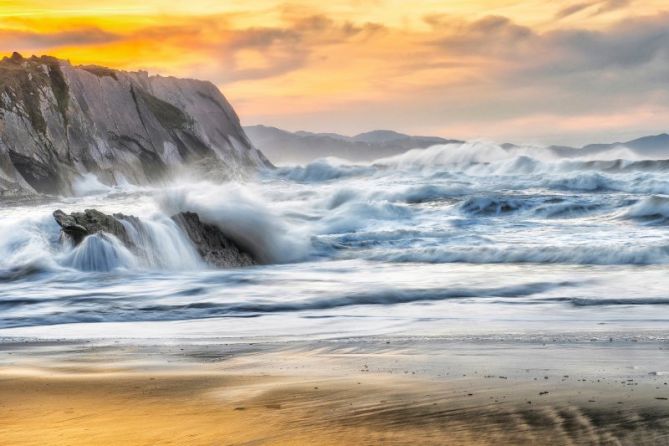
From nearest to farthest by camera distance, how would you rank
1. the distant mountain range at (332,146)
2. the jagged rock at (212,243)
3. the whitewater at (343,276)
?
the whitewater at (343,276), the jagged rock at (212,243), the distant mountain range at (332,146)

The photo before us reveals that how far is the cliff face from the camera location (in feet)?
122

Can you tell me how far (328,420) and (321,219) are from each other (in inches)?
805

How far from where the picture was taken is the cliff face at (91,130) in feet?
122

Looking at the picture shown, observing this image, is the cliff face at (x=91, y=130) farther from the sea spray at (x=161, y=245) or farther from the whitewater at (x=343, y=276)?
the sea spray at (x=161, y=245)

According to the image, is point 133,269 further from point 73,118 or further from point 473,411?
point 73,118

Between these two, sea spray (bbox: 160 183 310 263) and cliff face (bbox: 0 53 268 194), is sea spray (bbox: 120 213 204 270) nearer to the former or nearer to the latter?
sea spray (bbox: 160 183 310 263)

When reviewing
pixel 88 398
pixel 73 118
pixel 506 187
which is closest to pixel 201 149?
pixel 73 118

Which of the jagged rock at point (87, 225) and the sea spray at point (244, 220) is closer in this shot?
the jagged rock at point (87, 225)

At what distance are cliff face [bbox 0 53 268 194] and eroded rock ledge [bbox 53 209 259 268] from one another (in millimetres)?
19531

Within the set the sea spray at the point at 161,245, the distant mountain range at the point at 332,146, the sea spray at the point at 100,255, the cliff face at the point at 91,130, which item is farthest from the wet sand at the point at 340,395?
the distant mountain range at the point at 332,146

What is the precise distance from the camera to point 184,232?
607 inches

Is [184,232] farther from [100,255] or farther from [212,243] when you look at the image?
[100,255]

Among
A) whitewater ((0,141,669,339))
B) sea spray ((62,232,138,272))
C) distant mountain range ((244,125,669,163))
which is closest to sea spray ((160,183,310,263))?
whitewater ((0,141,669,339))

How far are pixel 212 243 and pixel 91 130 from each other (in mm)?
31601
